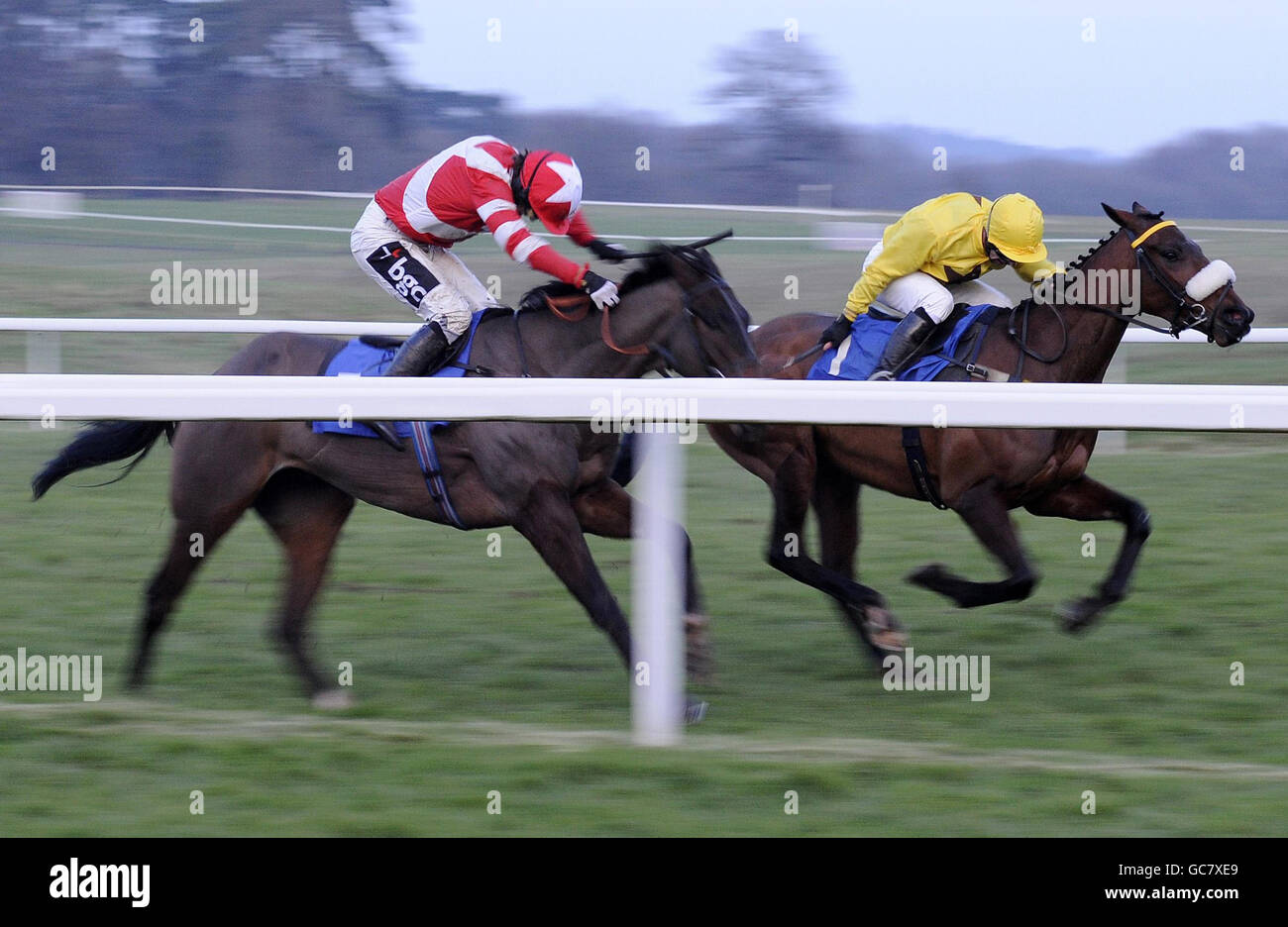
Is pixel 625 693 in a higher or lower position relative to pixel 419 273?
lower

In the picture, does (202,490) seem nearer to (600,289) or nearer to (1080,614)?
(600,289)

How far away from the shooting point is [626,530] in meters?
4.41

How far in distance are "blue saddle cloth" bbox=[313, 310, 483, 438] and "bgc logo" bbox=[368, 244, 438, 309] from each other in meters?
0.16

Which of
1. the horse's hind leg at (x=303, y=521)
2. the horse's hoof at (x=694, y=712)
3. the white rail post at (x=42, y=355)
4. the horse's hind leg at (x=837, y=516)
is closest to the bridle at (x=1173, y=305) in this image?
the horse's hind leg at (x=837, y=516)

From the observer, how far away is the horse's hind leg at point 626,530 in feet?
13.6

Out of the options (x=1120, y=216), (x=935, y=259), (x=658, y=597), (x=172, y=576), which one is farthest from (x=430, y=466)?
(x=1120, y=216)

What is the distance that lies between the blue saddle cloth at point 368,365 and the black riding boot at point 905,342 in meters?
1.28

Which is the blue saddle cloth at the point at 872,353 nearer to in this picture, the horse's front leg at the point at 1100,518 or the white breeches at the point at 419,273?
the horse's front leg at the point at 1100,518

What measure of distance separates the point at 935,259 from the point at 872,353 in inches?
14.2

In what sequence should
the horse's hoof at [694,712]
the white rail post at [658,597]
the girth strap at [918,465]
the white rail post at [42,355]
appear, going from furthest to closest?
1. the white rail post at [42,355]
2. the girth strap at [918,465]
3. the horse's hoof at [694,712]
4. the white rail post at [658,597]

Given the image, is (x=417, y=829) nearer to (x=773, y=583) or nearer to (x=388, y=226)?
(x=388, y=226)

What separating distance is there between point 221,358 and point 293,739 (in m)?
7.95
